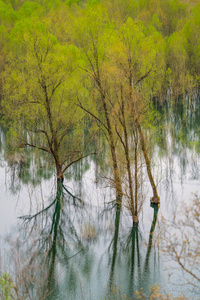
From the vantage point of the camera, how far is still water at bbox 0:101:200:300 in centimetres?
1141

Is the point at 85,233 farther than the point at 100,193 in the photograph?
No

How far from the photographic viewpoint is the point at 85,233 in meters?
15.3

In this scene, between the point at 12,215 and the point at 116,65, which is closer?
the point at 116,65

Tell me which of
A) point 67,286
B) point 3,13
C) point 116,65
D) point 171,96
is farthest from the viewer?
point 3,13

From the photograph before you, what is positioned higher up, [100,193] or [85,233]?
[100,193]

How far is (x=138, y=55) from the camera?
1709 cm

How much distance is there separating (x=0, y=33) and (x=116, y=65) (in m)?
30.8

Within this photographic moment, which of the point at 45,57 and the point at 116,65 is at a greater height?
the point at 45,57

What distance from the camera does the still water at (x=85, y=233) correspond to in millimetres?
11406

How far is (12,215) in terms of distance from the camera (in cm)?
1709

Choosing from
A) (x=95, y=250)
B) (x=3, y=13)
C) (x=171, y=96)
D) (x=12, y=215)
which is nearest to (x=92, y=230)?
(x=95, y=250)

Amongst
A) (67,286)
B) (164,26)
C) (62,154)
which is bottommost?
(67,286)

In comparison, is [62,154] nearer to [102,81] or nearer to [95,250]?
[102,81]

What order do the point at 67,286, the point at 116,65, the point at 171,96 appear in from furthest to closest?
1. the point at 171,96
2. the point at 116,65
3. the point at 67,286
